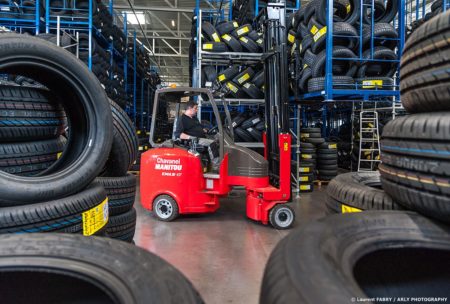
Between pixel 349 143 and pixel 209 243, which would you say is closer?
pixel 209 243

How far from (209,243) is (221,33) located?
5.44 metres

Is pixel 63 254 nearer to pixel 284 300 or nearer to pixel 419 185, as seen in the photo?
pixel 284 300

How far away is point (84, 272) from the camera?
1.22 metres

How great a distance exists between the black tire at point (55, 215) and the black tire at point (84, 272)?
1.44 ft

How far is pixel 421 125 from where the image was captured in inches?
60.7

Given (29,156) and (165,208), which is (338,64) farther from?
(29,156)

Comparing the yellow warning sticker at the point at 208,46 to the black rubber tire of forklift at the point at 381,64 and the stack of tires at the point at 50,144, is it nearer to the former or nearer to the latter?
the black rubber tire of forklift at the point at 381,64

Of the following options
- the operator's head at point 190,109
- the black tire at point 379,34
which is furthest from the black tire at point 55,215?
the black tire at point 379,34

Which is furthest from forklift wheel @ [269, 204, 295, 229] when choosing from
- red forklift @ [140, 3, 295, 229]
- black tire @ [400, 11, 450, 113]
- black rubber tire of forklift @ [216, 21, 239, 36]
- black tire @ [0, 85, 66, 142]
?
black rubber tire of forklift @ [216, 21, 239, 36]

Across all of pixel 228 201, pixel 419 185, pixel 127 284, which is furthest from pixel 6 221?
pixel 228 201

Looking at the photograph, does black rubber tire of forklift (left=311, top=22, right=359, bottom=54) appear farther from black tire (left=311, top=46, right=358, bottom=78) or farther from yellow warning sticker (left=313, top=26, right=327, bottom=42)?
black tire (left=311, top=46, right=358, bottom=78)

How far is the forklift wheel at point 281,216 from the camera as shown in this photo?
5.31 m

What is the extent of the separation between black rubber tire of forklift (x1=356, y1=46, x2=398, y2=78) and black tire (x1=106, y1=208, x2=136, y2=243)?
5.26 meters

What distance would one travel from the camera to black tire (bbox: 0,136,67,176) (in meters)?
2.18
